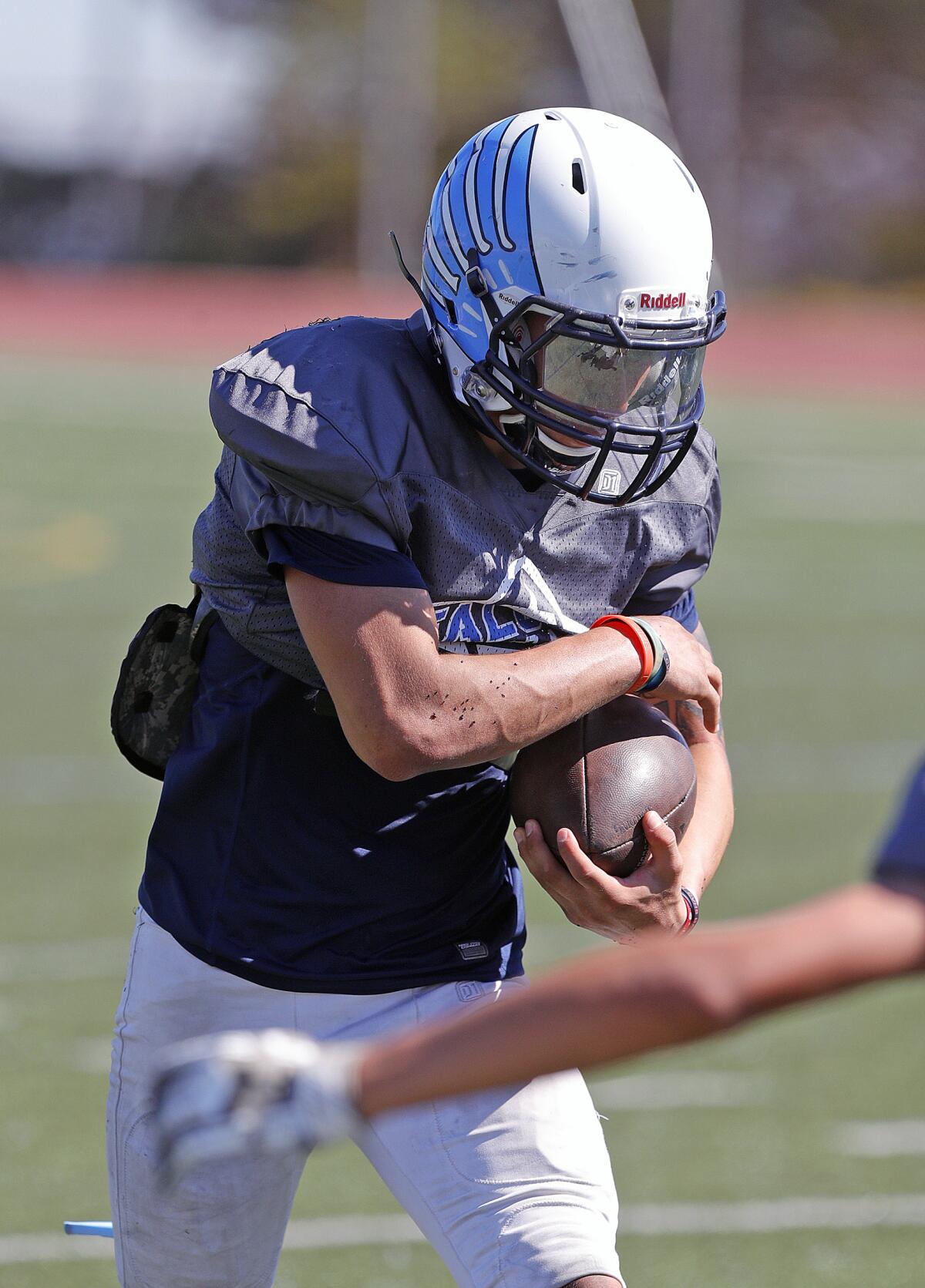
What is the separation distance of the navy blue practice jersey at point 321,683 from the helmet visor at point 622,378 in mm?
156

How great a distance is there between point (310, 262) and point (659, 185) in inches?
1020

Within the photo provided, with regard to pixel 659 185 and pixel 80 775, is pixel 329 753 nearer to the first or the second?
pixel 659 185

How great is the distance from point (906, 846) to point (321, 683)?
1125mm

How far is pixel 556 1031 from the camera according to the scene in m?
1.51

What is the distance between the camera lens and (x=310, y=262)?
1091 inches

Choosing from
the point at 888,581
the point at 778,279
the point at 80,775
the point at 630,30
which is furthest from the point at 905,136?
the point at 630,30

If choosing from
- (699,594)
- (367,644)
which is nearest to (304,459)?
(367,644)

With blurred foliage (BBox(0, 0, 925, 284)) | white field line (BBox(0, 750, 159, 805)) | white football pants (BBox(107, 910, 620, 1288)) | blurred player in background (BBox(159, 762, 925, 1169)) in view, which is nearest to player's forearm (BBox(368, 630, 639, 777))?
white football pants (BBox(107, 910, 620, 1288))

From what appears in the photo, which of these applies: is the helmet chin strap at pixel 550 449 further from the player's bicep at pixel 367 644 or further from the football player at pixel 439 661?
the player's bicep at pixel 367 644

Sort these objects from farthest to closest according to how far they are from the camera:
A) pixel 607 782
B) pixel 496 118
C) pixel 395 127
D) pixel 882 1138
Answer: pixel 496 118, pixel 395 127, pixel 882 1138, pixel 607 782

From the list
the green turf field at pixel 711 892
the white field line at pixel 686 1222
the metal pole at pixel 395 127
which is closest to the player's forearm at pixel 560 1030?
the green turf field at pixel 711 892

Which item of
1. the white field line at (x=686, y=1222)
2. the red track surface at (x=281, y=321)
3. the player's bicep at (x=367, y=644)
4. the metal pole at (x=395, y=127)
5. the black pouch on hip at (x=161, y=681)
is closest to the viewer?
the player's bicep at (x=367, y=644)

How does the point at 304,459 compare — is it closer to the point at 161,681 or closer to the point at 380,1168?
the point at 161,681

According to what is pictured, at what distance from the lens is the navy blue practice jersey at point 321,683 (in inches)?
96.1
